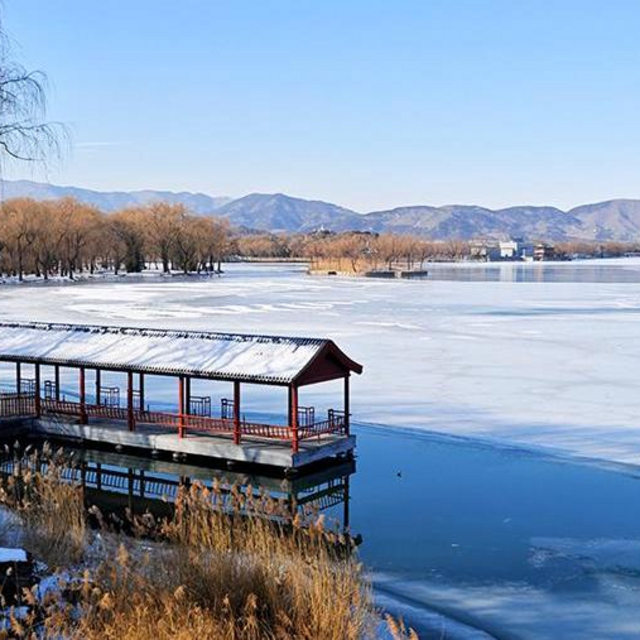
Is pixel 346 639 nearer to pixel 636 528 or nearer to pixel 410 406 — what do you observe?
pixel 636 528

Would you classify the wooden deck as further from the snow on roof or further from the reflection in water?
the snow on roof

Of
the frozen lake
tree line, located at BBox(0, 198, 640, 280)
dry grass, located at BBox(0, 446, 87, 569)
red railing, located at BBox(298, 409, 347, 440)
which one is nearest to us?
Answer: dry grass, located at BBox(0, 446, 87, 569)

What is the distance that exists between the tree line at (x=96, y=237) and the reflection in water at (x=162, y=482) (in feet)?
243

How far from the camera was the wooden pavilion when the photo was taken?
55.9 ft

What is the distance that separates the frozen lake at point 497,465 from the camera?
34.0ft

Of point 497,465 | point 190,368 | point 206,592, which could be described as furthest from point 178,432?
point 206,592

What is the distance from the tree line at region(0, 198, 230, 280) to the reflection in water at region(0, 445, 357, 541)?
2921 inches

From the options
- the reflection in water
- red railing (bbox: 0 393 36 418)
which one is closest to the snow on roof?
red railing (bbox: 0 393 36 418)

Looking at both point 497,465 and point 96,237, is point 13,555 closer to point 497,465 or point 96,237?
point 497,465

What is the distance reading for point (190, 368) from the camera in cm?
1756

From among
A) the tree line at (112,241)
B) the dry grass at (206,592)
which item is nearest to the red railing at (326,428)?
the dry grass at (206,592)

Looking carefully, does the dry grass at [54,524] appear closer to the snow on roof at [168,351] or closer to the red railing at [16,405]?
the snow on roof at [168,351]

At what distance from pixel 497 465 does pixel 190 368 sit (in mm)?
6304

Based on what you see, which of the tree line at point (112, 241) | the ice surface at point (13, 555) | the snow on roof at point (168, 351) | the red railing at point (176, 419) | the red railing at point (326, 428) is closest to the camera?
the ice surface at point (13, 555)
